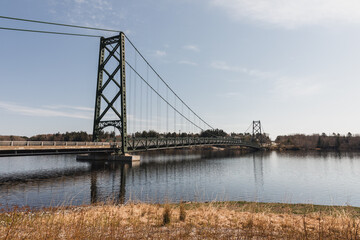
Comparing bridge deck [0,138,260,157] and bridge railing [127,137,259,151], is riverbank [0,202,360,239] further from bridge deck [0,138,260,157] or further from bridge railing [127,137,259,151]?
bridge railing [127,137,259,151]

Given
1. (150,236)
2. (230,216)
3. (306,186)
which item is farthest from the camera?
(306,186)

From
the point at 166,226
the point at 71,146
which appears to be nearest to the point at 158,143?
the point at 71,146

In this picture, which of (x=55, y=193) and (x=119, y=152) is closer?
(x=55, y=193)

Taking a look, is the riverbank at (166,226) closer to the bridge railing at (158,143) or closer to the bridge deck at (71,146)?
the bridge deck at (71,146)

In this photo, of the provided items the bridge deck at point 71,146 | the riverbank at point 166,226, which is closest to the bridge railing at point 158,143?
the bridge deck at point 71,146

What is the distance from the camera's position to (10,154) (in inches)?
1188

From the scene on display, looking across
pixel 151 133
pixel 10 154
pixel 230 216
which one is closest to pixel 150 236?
pixel 230 216

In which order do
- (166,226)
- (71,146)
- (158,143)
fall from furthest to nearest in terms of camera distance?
(158,143), (71,146), (166,226)

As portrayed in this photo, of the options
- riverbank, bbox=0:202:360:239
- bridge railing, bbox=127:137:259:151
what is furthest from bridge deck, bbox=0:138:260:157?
riverbank, bbox=0:202:360:239

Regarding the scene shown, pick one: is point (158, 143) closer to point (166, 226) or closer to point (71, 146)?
point (71, 146)

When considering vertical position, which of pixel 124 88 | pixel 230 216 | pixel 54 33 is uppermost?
pixel 54 33

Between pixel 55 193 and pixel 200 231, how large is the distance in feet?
57.5

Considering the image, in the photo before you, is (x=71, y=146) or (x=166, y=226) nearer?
(x=166, y=226)

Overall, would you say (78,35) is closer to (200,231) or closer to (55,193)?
(55,193)
